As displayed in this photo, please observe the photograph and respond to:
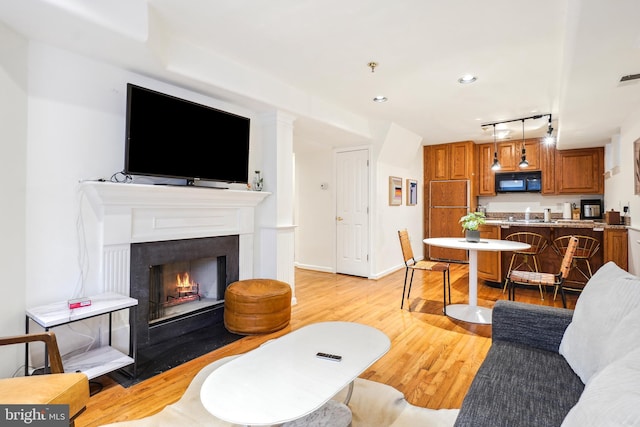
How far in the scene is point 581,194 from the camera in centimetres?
596

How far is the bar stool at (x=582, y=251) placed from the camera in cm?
437

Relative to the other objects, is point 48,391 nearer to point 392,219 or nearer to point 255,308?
point 255,308

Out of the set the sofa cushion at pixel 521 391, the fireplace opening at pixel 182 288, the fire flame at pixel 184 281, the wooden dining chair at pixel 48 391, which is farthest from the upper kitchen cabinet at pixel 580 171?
the wooden dining chair at pixel 48 391

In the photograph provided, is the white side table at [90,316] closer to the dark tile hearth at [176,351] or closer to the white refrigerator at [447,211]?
the dark tile hearth at [176,351]

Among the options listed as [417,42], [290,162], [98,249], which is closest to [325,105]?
[290,162]

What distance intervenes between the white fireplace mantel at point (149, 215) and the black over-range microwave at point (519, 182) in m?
5.25

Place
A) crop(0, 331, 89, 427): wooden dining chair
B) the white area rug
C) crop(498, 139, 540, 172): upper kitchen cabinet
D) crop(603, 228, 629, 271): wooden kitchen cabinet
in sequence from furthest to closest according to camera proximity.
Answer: crop(498, 139, 540, 172): upper kitchen cabinet → crop(603, 228, 629, 271): wooden kitchen cabinet → the white area rug → crop(0, 331, 89, 427): wooden dining chair

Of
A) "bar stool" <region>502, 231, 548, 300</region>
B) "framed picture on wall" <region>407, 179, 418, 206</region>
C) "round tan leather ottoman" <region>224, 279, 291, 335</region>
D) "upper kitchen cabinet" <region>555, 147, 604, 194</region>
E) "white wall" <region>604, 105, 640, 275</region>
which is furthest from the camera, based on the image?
"framed picture on wall" <region>407, 179, 418, 206</region>

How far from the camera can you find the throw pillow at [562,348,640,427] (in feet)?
2.12

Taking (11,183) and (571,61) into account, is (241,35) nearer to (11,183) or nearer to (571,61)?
(11,183)

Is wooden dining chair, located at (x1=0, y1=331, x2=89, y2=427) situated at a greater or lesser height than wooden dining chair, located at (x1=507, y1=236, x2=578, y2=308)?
lesser

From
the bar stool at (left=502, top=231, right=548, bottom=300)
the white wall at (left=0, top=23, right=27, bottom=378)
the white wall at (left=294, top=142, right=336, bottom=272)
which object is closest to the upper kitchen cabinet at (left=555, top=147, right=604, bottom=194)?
the bar stool at (left=502, top=231, right=548, bottom=300)

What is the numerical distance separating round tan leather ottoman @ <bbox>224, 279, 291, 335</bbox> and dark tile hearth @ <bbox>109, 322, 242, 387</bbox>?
0.43 ft

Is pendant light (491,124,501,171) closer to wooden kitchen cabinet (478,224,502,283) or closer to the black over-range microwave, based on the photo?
the black over-range microwave
